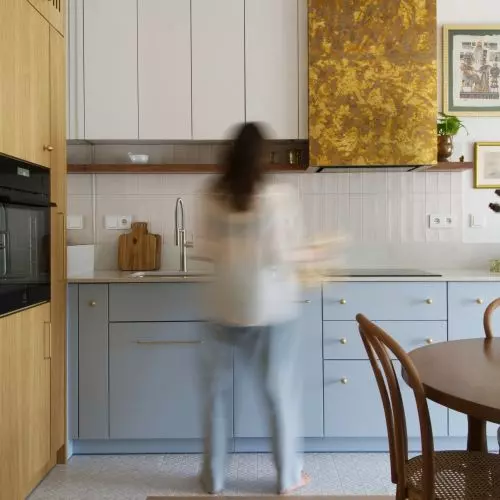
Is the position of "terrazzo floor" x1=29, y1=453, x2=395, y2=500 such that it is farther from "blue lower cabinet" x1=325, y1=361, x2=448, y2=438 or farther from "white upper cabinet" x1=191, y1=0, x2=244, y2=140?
"white upper cabinet" x1=191, y1=0, x2=244, y2=140

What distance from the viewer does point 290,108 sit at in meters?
3.21

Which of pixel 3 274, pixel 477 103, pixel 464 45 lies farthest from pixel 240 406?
pixel 464 45

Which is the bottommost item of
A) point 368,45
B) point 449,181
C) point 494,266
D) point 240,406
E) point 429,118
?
point 240,406

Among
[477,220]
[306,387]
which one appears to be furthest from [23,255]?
[477,220]

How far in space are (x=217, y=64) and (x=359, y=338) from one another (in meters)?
1.64

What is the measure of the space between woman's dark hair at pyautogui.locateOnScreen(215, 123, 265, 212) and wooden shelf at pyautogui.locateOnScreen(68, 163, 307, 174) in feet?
3.46

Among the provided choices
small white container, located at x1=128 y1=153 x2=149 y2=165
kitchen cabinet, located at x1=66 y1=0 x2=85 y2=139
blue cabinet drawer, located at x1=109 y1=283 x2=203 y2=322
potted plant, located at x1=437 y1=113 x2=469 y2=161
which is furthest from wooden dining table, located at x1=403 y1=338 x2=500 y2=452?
kitchen cabinet, located at x1=66 y1=0 x2=85 y2=139

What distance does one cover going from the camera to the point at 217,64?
3193 millimetres

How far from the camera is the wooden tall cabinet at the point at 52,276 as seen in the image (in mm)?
2197

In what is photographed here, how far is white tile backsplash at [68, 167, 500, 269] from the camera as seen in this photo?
354 centimetres

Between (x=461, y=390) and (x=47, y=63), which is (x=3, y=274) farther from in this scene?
(x=461, y=390)

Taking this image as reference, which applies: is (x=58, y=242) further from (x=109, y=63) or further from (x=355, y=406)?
(x=355, y=406)

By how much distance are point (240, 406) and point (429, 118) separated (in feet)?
5.86

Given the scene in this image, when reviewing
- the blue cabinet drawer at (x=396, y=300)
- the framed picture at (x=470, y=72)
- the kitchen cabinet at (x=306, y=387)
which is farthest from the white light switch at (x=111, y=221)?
the framed picture at (x=470, y=72)
